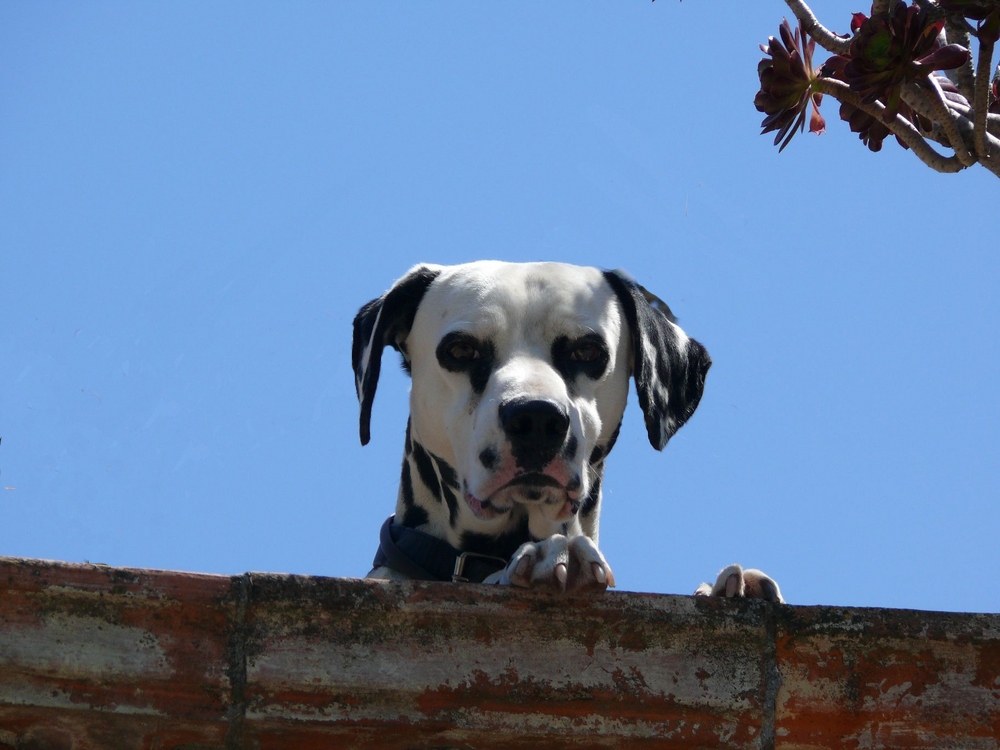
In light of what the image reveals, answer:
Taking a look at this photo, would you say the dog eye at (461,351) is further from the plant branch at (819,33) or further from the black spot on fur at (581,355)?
the plant branch at (819,33)

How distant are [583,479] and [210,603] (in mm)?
1529

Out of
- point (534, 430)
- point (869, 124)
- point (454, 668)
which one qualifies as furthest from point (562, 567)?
point (869, 124)

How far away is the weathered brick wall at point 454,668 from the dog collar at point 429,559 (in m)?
1.28

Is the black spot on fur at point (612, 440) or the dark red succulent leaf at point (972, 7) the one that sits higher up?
the dark red succulent leaf at point (972, 7)

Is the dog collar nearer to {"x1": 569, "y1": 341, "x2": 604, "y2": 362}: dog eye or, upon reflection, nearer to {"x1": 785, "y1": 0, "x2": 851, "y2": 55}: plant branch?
{"x1": 569, "y1": 341, "x2": 604, "y2": 362}: dog eye

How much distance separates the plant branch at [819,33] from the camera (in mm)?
3496

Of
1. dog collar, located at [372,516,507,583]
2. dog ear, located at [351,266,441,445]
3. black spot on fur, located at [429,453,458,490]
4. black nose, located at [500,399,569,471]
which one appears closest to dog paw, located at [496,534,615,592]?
black nose, located at [500,399,569,471]

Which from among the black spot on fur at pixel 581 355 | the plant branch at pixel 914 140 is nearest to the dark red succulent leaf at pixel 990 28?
the plant branch at pixel 914 140

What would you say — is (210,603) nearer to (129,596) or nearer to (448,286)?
(129,596)

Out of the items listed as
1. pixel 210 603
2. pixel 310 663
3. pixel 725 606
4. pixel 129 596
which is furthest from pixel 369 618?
pixel 725 606

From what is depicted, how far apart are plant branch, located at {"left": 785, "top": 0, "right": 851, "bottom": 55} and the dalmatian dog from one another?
1154mm

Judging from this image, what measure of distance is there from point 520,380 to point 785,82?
1180 millimetres

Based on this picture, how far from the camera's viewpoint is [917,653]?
98.1 inches

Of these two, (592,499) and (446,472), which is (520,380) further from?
(592,499)
